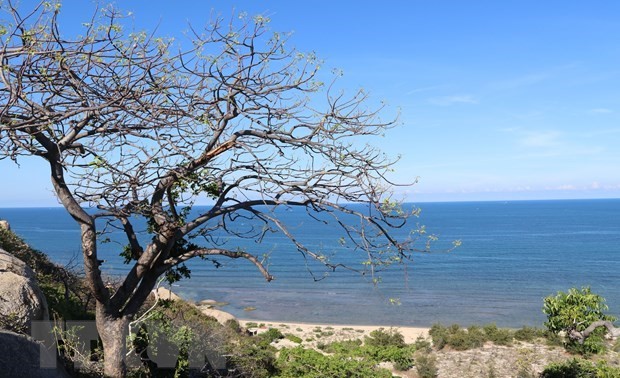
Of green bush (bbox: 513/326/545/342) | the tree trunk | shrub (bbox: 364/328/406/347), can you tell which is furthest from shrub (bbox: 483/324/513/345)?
the tree trunk

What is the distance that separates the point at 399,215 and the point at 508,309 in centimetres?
3712

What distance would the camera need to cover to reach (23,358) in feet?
22.7

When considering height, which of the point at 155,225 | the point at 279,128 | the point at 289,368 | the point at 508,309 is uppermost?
the point at 279,128

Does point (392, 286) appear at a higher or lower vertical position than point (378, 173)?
lower

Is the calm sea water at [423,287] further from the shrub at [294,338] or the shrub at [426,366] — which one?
the shrub at [294,338]

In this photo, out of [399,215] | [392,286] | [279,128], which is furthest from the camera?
[392,286]

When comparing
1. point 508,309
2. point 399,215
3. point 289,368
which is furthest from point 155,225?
point 508,309

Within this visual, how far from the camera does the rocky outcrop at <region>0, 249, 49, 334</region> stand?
8195 millimetres

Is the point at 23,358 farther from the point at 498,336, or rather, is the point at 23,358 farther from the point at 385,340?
the point at 385,340

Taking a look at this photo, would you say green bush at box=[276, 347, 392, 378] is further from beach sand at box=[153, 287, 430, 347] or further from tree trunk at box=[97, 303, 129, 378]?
beach sand at box=[153, 287, 430, 347]

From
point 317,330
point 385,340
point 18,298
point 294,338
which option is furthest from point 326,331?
point 18,298

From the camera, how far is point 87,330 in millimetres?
10195

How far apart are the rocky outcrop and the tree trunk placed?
3.89 feet

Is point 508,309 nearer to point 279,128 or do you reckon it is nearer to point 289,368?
point 289,368
